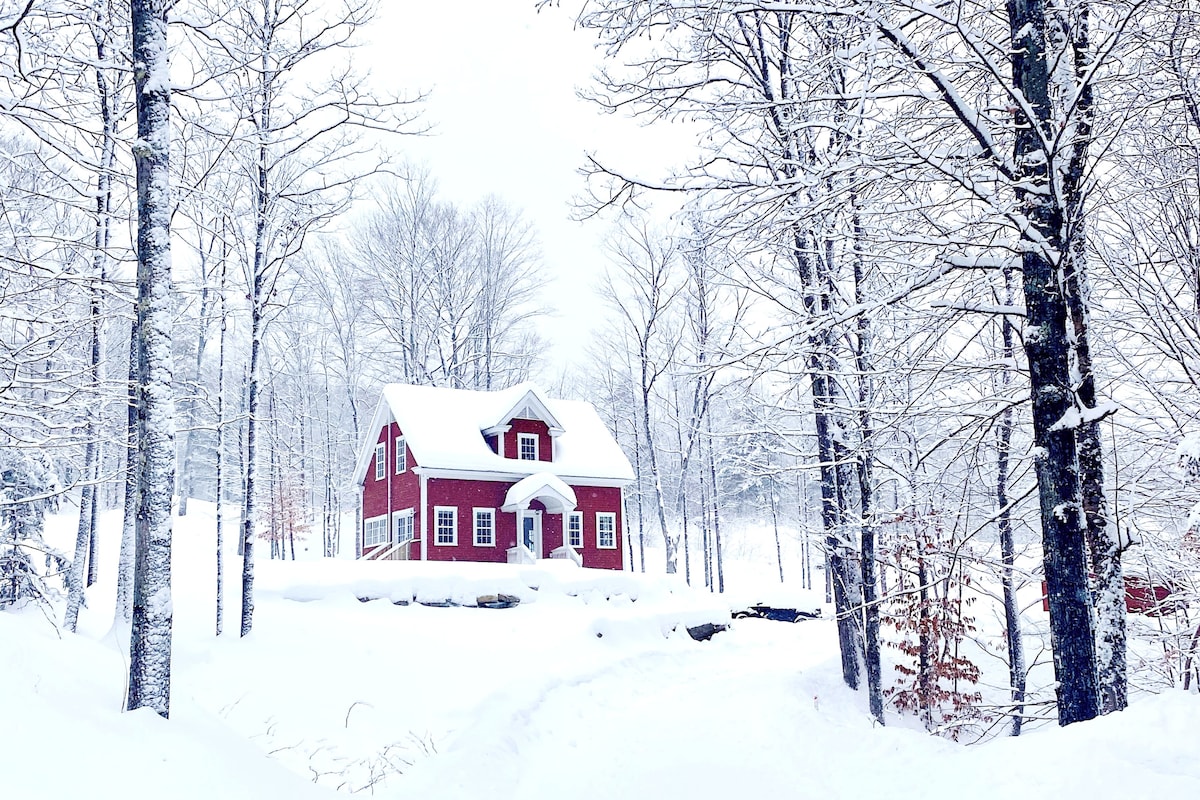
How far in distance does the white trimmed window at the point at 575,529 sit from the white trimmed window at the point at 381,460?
6176mm

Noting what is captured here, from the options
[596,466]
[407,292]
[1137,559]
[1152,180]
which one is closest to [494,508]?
[596,466]

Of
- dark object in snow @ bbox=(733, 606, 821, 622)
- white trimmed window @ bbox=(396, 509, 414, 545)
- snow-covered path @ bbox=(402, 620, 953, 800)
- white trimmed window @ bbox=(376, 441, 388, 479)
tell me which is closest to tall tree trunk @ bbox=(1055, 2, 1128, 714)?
snow-covered path @ bbox=(402, 620, 953, 800)

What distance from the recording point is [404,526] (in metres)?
26.8

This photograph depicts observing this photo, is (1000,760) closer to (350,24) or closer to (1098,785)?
(1098,785)

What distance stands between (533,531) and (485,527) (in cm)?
176

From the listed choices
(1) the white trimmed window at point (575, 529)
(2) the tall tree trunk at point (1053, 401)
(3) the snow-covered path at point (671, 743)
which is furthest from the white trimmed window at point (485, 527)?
(2) the tall tree trunk at point (1053, 401)

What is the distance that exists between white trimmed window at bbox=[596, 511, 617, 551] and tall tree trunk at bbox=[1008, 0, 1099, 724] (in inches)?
893

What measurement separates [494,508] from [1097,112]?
22195 millimetres

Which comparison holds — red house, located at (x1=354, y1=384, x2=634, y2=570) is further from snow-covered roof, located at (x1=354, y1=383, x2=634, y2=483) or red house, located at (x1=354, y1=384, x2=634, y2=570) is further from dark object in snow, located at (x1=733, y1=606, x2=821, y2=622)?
dark object in snow, located at (x1=733, y1=606, x2=821, y2=622)

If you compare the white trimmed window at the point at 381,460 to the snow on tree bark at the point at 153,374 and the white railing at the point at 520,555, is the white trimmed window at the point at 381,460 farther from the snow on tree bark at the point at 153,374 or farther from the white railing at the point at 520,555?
the snow on tree bark at the point at 153,374

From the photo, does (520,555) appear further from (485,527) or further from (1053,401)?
(1053,401)

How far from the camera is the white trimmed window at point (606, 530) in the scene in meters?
28.1

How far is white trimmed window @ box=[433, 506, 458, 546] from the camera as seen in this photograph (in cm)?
2539

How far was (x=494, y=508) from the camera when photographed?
26500mm
